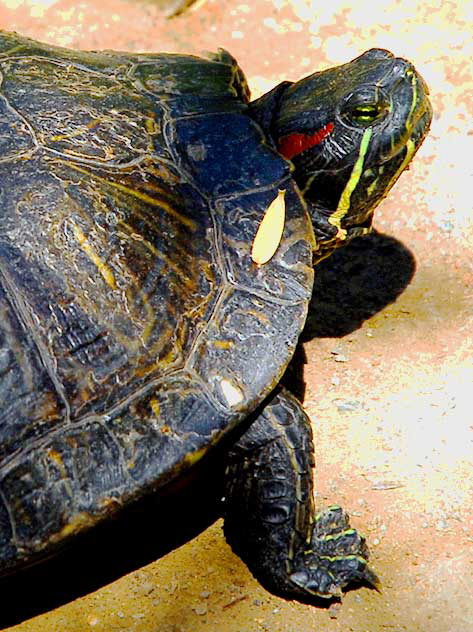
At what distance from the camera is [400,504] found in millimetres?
3848

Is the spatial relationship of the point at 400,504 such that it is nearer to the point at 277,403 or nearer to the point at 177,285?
the point at 277,403

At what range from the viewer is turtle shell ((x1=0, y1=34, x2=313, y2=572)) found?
10.5 feet

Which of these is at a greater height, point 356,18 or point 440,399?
point 356,18

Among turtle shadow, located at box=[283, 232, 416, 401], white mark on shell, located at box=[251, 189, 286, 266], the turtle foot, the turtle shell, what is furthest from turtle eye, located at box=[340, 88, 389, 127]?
the turtle foot

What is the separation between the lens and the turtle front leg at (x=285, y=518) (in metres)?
3.58

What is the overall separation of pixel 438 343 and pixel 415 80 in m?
1.33

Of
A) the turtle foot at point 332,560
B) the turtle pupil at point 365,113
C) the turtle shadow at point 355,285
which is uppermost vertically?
the turtle pupil at point 365,113

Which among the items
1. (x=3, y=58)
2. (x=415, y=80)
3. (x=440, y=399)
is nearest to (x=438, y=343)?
(x=440, y=399)

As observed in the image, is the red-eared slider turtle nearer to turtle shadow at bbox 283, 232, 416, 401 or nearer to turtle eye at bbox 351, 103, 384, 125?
turtle eye at bbox 351, 103, 384, 125

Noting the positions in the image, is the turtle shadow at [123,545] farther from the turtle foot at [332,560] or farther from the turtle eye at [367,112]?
the turtle eye at [367,112]

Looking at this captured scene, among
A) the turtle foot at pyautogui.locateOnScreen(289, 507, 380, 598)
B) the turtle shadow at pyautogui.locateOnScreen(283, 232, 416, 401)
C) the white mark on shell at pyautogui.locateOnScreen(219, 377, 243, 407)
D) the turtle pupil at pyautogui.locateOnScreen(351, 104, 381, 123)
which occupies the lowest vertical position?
the turtle foot at pyautogui.locateOnScreen(289, 507, 380, 598)

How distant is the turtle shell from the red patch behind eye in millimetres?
125

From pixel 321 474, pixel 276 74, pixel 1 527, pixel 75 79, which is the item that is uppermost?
pixel 75 79

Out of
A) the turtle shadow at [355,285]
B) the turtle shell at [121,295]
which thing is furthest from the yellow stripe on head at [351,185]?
the turtle shadow at [355,285]
